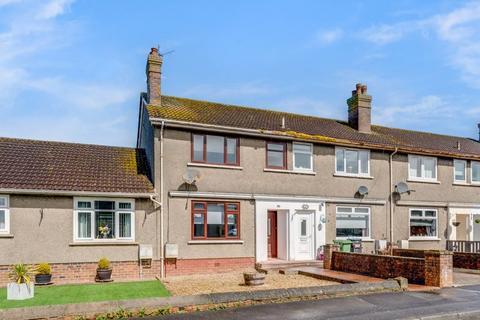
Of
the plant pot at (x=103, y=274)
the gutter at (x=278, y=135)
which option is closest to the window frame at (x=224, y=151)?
the gutter at (x=278, y=135)

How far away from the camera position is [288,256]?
1802 cm

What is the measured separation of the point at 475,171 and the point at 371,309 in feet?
53.9

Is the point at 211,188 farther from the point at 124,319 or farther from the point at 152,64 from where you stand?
the point at 124,319

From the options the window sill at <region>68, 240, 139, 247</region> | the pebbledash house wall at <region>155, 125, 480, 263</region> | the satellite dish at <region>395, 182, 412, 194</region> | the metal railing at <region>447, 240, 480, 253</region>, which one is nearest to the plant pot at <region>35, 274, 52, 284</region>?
A: the window sill at <region>68, 240, 139, 247</region>

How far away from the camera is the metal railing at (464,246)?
1928 centimetres

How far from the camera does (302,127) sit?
66.7ft

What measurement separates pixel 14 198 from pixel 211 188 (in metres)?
6.88

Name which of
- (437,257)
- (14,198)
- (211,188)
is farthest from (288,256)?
(14,198)

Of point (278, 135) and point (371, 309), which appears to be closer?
point (371, 309)

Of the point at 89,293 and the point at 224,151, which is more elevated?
the point at 224,151

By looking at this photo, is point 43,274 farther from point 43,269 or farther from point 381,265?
point 381,265

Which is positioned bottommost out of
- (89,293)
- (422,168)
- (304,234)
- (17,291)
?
(89,293)

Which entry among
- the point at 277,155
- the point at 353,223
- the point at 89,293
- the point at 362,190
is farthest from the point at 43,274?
the point at 362,190

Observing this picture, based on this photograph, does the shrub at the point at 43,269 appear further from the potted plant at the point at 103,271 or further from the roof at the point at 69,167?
the roof at the point at 69,167
